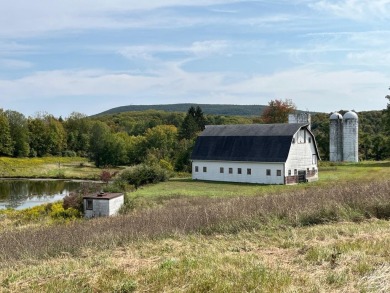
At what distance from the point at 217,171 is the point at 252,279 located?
1231 inches

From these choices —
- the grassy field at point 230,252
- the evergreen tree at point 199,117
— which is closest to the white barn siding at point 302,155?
the grassy field at point 230,252

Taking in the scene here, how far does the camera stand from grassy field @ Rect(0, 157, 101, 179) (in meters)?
61.8

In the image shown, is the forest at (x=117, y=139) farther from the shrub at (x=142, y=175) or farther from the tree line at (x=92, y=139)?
the shrub at (x=142, y=175)

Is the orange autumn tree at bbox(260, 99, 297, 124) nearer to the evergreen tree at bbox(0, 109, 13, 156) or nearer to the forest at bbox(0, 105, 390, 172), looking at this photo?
the forest at bbox(0, 105, 390, 172)

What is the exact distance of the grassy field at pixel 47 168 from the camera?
61.8 meters

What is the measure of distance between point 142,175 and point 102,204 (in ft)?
43.9

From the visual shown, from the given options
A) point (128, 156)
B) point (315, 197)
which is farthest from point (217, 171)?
point (128, 156)

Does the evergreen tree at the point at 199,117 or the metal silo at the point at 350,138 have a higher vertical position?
the evergreen tree at the point at 199,117

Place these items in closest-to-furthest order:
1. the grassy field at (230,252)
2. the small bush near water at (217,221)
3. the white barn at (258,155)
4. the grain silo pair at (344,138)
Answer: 1. the grassy field at (230,252)
2. the small bush near water at (217,221)
3. the white barn at (258,155)
4. the grain silo pair at (344,138)

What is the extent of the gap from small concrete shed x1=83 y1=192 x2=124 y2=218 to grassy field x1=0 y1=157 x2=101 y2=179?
3523cm

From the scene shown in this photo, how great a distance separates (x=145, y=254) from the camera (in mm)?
8047

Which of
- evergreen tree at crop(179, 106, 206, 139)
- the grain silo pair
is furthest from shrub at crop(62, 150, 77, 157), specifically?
the grain silo pair

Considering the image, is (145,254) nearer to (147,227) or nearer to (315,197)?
(147,227)

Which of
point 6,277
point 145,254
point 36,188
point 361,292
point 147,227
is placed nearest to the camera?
point 361,292
